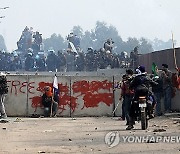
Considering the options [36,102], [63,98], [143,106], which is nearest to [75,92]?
[63,98]

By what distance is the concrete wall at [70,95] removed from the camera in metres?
19.6

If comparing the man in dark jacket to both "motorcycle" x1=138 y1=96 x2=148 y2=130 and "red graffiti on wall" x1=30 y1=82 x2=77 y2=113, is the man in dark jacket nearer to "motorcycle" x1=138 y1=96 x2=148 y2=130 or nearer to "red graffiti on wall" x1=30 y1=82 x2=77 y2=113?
"red graffiti on wall" x1=30 y1=82 x2=77 y2=113

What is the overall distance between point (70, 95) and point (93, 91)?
3.09ft

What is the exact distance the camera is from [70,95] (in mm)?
19984

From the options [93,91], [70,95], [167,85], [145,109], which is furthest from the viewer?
[93,91]

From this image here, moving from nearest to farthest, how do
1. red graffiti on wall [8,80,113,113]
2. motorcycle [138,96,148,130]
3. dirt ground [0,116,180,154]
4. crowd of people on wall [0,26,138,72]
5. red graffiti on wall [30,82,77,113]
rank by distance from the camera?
dirt ground [0,116,180,154], motorcycle [138,96,148,130], red graffiti on wall [8,80,113,113], red graffiti on wall [30,82,77,113], crowd of people on wall [0,26,138,72]

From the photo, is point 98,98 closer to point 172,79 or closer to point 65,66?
point 172,79

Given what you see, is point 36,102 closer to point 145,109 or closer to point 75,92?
point 75,92

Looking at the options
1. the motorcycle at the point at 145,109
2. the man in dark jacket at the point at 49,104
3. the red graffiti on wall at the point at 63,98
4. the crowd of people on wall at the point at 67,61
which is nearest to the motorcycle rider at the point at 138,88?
the motorcycle at the point at 145,109

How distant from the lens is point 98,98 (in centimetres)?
2017

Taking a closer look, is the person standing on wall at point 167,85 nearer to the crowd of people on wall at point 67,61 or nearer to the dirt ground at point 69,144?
the dirt ground at point 69,144

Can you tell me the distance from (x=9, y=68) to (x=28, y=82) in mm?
32036

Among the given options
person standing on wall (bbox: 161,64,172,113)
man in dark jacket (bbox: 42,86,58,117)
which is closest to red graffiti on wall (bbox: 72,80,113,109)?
man in dark jacket (bbox: 42,86,58,117)

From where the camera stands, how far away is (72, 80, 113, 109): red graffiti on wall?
2005cm
